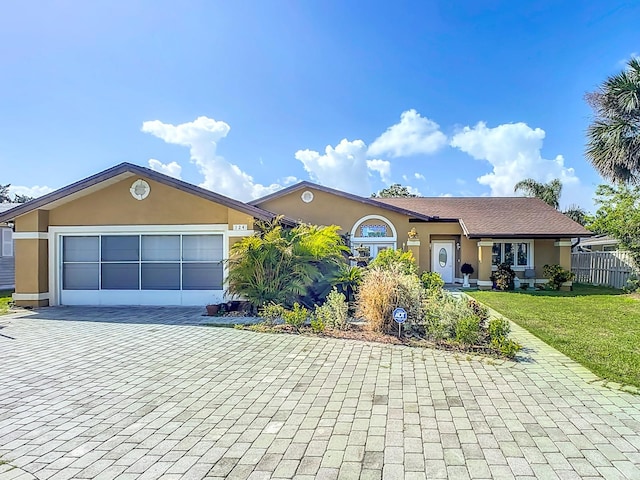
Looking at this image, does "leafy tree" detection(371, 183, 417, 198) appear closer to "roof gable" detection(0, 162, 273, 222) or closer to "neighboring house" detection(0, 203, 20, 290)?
"neighboring house" detection(0, 203, 20, 290)

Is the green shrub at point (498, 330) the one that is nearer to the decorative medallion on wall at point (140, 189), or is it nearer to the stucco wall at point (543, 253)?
the decorative medallion on wall at point (140, 189)

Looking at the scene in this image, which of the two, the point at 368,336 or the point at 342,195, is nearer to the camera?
the point at 368,336

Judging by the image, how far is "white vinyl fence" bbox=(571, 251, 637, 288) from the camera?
18314 millimetres

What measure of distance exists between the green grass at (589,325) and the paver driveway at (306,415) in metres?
0.52

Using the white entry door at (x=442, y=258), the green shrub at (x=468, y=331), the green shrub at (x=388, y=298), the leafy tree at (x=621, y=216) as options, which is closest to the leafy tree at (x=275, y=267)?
the green shrub at (x=388, y=298)

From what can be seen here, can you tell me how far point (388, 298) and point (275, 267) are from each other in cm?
400

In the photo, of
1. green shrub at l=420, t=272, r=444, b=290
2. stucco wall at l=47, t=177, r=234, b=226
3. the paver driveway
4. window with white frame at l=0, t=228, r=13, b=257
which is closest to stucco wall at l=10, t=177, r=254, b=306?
stucco wall at l=47, t=177, r=234, b=226

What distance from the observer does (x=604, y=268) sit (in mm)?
20516

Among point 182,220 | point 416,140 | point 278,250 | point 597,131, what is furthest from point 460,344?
point 416,140

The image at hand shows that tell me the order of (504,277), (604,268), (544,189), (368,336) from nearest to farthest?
1. (368,336)
2. (504,277)
3. (604,268)
4. (544,189)

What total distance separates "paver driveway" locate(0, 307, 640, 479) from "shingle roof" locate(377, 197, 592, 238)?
12.8 meters

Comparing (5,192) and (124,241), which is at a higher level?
(5,192)

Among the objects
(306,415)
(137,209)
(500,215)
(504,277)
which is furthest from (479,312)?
(500,215)

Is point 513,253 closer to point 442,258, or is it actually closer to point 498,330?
point 442,258
